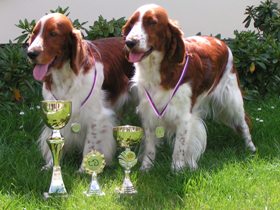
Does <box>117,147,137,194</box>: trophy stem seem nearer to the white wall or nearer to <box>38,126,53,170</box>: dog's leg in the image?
<box>38,126,53,170</box>: dog's leg

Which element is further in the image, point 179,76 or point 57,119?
point 179,76

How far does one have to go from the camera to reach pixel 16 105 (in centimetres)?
611

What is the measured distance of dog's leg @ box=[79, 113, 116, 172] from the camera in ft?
16.0

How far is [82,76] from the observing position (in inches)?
185

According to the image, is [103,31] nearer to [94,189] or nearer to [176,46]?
[176,46]

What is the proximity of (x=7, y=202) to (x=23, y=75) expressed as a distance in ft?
7.83

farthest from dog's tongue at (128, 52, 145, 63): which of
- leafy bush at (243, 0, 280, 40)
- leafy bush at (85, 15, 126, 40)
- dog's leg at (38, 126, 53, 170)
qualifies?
leafy bush at (243, 0, 280, 40)

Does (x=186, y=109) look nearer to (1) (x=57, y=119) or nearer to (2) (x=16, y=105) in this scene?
(1) (x=57, y=119)

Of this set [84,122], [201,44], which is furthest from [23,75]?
[201,44]

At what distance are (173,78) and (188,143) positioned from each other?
1.90 ft

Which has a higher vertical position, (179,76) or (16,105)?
(179,76)

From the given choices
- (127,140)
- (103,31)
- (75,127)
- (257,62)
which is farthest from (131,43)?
(257,62)

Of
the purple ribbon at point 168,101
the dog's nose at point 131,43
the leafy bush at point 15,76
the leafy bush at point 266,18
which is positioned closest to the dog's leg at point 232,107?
the purple ribbon at point 168,101

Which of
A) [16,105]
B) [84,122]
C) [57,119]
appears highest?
[57,119]
